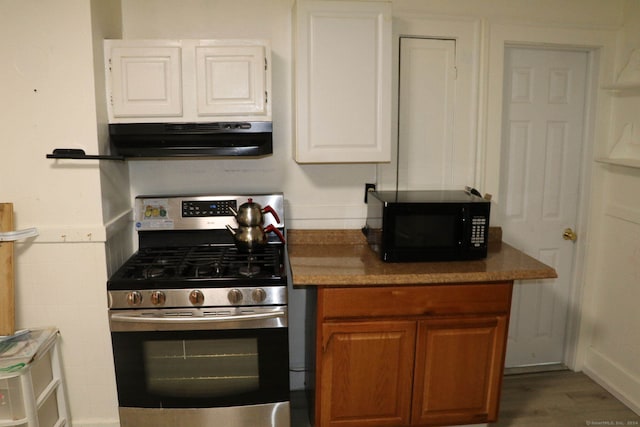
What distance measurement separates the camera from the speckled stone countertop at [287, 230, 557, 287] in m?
2.14

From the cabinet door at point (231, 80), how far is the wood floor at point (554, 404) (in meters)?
1.61

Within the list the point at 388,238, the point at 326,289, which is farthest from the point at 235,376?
the point at 388,238

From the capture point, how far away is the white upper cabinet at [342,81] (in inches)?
90.4

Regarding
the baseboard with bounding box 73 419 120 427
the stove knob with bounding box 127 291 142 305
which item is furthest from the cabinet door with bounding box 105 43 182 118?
the baseboard with bounding box 73 419 120 427

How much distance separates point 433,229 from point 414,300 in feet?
1.18

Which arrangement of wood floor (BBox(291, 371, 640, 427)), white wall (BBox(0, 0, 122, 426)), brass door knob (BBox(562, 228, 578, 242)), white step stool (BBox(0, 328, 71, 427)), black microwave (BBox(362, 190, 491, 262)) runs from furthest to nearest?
brass door knob (BBox(562, 228, 578, 242))
wood floor (BBox(291, 371, 640, 427))
black microwave (BBox(362, 190, 491, 262))
white wall (BBox(0, 0, 122, 426))
white step stool (BBox(0, 328, 71, 427))

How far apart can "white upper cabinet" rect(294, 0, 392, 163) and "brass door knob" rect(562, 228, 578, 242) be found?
1.32 meters

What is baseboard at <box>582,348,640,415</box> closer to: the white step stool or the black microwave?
the black microwave

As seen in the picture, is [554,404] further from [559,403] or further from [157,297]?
[157,297]

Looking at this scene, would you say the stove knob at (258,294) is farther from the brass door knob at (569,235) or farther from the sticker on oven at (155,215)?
the brass door knob at (569,235)

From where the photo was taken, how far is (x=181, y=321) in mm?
2135

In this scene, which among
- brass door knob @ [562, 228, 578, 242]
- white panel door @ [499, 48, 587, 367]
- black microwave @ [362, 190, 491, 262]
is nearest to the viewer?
black microwave @ [362, 190, 491, 262]

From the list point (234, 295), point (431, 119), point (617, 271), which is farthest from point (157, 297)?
point (617, 271)

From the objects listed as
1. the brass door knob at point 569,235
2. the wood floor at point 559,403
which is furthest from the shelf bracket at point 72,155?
the brass door knob at point 569,235
